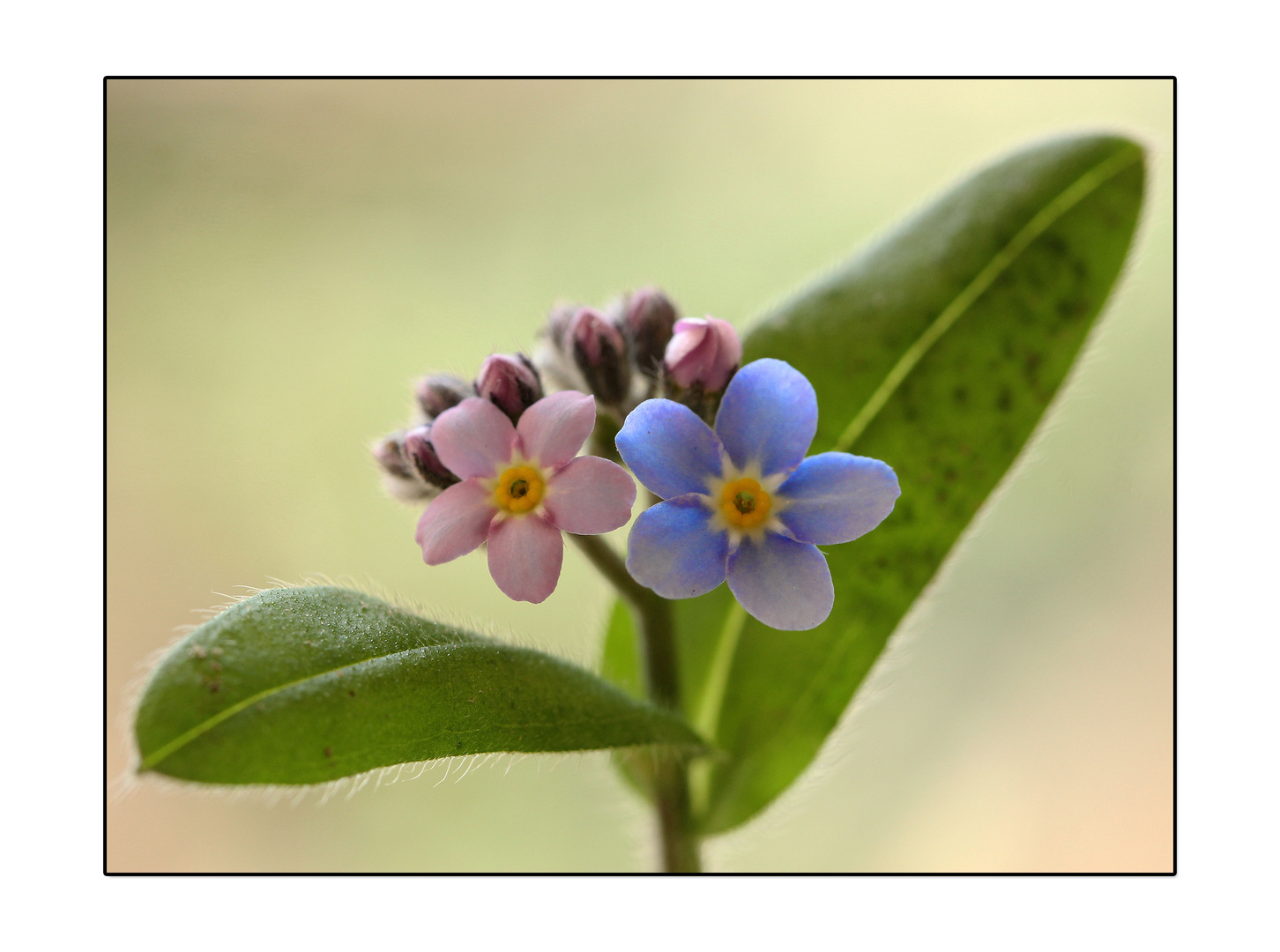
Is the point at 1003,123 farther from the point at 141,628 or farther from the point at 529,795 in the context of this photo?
the point at 141,628

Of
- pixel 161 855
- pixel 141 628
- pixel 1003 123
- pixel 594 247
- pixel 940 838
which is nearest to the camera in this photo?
pixel 161 855

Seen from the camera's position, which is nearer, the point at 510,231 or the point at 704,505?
the point at 704,505

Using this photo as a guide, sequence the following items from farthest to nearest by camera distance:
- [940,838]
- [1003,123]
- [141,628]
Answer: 1. [1003,123]
2. [940,838]
3. [141,628]

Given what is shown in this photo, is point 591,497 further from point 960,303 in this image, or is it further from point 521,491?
point 960,303

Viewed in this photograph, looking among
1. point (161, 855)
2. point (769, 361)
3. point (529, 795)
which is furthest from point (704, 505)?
point (529, 795)

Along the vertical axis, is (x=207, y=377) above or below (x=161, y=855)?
above

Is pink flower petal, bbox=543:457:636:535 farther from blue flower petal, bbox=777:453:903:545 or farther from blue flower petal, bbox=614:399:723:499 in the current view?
blue flower petal, bbox=777:453:903:545

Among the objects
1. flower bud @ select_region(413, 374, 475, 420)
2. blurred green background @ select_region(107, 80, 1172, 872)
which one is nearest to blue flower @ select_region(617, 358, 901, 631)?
flower bud @ select_region(413, 374, 475, 420)
